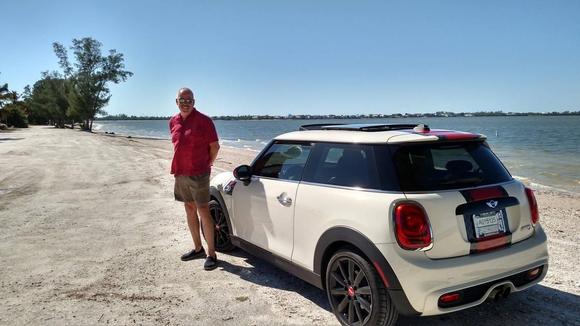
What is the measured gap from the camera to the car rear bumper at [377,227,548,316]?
276 cm

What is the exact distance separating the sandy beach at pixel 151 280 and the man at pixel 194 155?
67 centimetres

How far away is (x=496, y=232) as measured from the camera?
119 inches

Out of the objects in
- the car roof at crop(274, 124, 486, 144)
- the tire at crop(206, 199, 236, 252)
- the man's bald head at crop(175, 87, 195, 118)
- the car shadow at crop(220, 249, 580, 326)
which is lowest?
the car shadow at crop(220, 249, 580, 326)

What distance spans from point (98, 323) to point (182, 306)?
69cm

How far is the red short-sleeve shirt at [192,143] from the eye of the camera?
4.59m

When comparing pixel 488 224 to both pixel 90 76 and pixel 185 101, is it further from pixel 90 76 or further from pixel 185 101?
pixel 90 76

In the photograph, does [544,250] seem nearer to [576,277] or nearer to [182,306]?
[576,277]

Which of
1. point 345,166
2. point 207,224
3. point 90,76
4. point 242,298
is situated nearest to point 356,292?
point 345,166

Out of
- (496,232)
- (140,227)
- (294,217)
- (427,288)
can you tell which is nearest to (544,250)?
(496,232)

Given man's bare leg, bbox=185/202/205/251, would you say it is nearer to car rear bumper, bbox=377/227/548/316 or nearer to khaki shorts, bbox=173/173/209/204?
khaki shorts, bbox=173/173/209/204

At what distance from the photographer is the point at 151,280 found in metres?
4.42

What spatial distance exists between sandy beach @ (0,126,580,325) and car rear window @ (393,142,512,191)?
117 centimetres

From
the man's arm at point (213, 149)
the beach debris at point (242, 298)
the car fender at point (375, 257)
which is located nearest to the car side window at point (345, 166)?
the car fender at point (375, 257)

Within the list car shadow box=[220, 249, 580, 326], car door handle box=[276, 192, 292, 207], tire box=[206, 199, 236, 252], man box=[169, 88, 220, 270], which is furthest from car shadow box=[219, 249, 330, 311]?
car door handle box=[276, 192, 292, 207]
